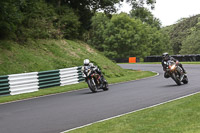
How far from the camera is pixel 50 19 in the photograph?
30328 mm

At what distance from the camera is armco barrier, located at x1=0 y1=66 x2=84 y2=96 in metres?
17.7

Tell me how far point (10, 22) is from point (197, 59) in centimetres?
3211

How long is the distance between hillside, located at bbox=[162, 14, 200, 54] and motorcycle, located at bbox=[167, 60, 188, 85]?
3854 inches

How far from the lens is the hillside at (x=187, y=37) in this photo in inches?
4520

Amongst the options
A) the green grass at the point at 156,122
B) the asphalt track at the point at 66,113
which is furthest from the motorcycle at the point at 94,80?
the green grass at the point at 156,122

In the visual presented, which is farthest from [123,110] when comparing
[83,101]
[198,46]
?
[198,46]

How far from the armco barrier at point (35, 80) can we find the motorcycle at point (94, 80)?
3726mm

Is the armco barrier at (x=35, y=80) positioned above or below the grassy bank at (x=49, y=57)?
below

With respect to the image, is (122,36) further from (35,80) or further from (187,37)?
(35,80)

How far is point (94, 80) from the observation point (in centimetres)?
1684

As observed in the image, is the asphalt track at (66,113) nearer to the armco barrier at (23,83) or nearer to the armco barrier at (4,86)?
the armco barrier at (4,86)

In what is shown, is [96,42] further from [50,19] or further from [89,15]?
[50,19]

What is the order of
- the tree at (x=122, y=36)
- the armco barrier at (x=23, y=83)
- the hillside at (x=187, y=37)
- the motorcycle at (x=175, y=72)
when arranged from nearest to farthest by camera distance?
1. the motorcycle at (x=175, y=72)
2. the armco barrier at (x=23, y=83)
3. the tree at (x=122, y=36)
4. the hillside at (x=187, y=37)

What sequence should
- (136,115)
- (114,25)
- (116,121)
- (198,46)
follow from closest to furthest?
(116,121)
(136,115)
(114,25)
(198,46)
